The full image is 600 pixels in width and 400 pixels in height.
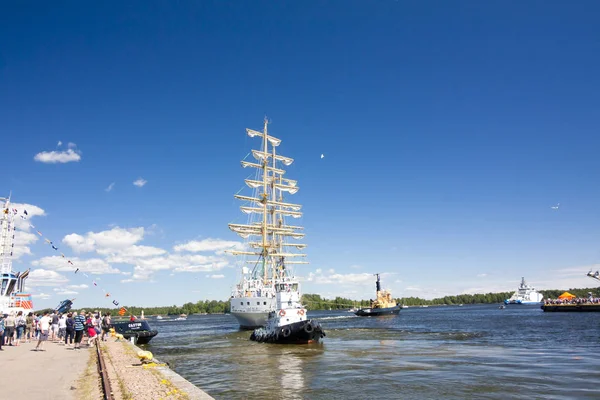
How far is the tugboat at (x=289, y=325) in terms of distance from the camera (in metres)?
35.3

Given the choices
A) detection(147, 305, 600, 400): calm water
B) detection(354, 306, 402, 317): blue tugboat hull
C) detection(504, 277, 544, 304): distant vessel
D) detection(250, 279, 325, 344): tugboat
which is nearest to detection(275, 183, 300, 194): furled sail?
detection(354, 306, 402, 317): blue tugboat hull

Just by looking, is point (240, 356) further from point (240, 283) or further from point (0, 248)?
point (240, 283)

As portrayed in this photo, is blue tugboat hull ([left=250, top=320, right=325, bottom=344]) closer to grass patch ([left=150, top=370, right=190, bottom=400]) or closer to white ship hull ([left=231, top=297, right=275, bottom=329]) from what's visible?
white ship hull ([left=231, top=297, right=275, bottom=329])

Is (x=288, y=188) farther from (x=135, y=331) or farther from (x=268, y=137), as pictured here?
(x=135, y=331)

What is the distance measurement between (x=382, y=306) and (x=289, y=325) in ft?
247

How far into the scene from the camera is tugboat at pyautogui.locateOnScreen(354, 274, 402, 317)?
104 meters

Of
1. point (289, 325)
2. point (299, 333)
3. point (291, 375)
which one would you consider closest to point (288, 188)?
point (289, 325)

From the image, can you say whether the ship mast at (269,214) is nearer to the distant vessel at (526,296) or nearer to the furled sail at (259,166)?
the furled sail at (259,166)

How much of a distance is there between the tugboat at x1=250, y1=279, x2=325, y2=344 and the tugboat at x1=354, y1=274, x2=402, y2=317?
69.4 m

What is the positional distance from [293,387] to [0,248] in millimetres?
37604

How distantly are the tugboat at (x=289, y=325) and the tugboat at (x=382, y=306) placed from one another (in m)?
69.4

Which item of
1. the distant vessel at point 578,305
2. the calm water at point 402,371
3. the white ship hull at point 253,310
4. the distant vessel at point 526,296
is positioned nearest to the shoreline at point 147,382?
the calm water at point 402,371

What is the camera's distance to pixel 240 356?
2992 centimetres

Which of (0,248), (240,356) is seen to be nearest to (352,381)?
(240,356)
